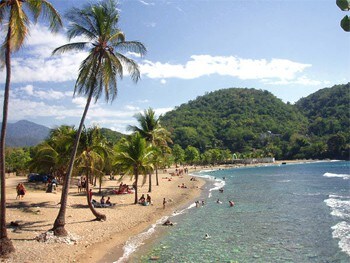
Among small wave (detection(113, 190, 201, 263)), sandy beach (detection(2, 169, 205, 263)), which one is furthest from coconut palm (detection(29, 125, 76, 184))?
small wave (detection(113, 190, 201, 263))

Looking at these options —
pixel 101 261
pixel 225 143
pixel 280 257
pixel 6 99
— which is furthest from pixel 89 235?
pixel 225 143

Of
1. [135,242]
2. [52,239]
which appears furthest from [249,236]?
[52,239]

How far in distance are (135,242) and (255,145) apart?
179 meters

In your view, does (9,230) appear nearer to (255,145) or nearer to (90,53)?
(90,53)

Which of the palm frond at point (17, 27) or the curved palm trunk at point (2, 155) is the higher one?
the palm frond at point (17, 27)

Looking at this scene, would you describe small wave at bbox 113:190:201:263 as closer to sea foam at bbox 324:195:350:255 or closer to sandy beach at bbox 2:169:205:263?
sandy beach at bbox 2:169:205:263

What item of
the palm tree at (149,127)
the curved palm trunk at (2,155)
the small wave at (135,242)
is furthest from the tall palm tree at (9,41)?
the palm tree at (149,127)

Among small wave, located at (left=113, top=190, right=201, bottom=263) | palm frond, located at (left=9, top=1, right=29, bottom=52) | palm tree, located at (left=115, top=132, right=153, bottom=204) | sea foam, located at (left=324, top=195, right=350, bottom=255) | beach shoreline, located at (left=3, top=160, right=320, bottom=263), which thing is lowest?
sea foam, located at (left=324, top=195, right=350, bottom=255)

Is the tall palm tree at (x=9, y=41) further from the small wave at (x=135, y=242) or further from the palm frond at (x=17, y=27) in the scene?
the small wave at (x=135, y=242)

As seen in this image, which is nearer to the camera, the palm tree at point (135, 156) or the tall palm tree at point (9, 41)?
the tall palm tree at point (9, 41)

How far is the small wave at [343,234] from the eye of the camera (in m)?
17.7

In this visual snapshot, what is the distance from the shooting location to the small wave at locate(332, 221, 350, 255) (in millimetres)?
17703

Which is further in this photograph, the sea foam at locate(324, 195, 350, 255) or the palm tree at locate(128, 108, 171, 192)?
the palm tree at locate(128, 108, 171, 192)

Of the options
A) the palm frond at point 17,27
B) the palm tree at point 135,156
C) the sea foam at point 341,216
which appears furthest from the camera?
the palm tree at point 135,156
